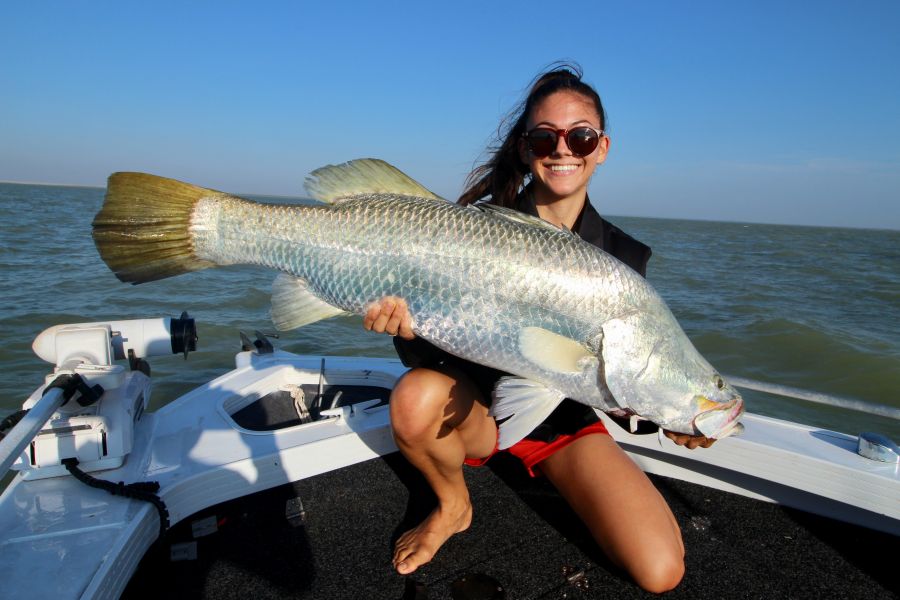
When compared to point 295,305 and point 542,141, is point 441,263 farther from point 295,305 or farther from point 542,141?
point 542,141

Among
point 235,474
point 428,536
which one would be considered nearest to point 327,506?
point 235,474

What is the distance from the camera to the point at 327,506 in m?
3.19

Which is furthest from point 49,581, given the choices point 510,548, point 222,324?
point 222,324

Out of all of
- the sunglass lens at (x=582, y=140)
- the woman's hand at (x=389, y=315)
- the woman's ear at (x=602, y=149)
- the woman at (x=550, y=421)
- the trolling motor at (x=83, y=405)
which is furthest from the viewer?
the woman's ear at (x=602, y=149)

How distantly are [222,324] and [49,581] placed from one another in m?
8.51

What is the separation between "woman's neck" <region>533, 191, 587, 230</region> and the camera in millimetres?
3106

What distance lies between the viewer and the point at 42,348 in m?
2.77

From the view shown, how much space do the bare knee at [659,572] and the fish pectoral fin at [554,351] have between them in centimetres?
102

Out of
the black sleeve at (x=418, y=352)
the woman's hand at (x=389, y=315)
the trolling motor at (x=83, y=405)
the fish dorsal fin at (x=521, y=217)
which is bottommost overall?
the trolling motor at (x=83, y=405)

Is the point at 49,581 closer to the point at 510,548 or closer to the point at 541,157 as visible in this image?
the point at 510,548

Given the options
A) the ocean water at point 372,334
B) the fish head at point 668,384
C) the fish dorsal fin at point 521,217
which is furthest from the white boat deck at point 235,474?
the ocean water at point 372,334

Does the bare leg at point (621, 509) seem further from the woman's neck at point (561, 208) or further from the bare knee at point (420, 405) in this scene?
the woman's neck at point (561, 208)

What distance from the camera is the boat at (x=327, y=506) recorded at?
242cm

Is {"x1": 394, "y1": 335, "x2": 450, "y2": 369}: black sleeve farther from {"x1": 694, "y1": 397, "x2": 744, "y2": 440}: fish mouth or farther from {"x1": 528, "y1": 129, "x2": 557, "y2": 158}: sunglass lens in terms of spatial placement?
{"x1": 694, "y1": 397, "x2": 744, "y2": 440}: fish mouth
